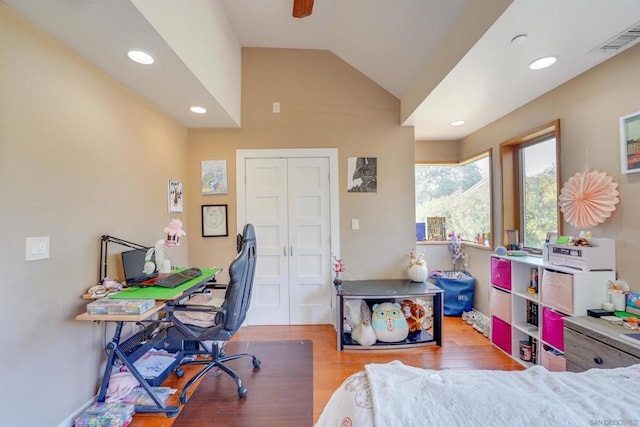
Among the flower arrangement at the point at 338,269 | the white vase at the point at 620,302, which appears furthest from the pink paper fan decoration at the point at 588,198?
the flower arrangement at the point at 338,269

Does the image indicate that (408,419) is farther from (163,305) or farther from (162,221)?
(162,221)

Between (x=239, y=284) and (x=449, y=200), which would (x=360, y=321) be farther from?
(x=449, y=200)

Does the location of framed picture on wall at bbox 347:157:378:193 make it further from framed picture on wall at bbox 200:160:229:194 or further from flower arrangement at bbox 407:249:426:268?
framed picture on wall at bbox 200:160:229:194

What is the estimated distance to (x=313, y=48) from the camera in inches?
127

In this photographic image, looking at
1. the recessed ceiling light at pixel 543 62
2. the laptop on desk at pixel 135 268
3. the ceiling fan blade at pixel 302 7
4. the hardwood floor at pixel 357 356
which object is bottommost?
the hardwood floor at pixel 357 356

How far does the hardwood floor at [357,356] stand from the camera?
7.17 ft

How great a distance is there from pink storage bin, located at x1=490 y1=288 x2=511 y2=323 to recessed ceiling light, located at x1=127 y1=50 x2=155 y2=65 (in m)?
3.53

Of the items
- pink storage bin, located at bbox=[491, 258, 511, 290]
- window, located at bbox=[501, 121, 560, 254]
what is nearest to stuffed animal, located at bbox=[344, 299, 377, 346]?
pink storage bin, located at bbox=[491, 258, 511, 290]

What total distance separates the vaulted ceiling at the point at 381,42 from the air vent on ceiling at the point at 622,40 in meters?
0.01

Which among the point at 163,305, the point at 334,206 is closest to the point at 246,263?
the point at 163,305

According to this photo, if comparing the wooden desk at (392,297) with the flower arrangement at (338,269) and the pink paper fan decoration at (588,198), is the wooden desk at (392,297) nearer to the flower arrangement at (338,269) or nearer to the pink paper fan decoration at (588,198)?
the flower arrangement at (338,269)

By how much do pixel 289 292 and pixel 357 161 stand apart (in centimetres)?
179

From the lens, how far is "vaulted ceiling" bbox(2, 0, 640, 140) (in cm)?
148

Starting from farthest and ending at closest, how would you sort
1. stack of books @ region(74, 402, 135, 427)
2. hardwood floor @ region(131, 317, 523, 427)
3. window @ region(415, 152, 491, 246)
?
window @ region(415, 152, 491, 246)
hardwood floor @ region(131, 317, 523, 427)
stack of books @ region(74, 402, 135, 427)
